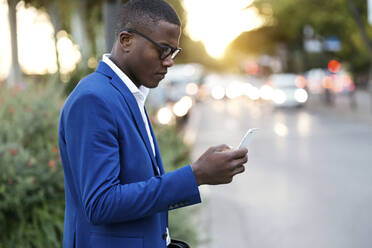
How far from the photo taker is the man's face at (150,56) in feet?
6.37

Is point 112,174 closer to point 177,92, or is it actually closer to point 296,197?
point 296,197

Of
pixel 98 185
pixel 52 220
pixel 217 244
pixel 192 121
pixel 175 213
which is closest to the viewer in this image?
pixel 98 185

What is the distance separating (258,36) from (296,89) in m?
28.9

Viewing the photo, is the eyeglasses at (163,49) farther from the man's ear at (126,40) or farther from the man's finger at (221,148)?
the man's finger at (221,148)

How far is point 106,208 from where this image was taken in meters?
1.74

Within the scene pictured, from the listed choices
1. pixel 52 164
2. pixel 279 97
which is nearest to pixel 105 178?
pixel 52 164

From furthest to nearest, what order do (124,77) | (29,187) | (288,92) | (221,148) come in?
(288,92)
(29,187)
(124,77)
(221,148)

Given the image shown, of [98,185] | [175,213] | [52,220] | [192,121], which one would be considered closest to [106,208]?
[98,185]

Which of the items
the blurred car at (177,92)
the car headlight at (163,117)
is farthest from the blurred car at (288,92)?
the car headlight at (163,117)

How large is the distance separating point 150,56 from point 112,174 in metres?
0.45

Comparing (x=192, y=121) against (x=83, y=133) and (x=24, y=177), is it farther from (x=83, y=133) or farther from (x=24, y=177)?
(x=83, y=133)

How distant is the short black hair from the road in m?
4.05

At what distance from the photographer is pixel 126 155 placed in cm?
182

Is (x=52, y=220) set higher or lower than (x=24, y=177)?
lower
